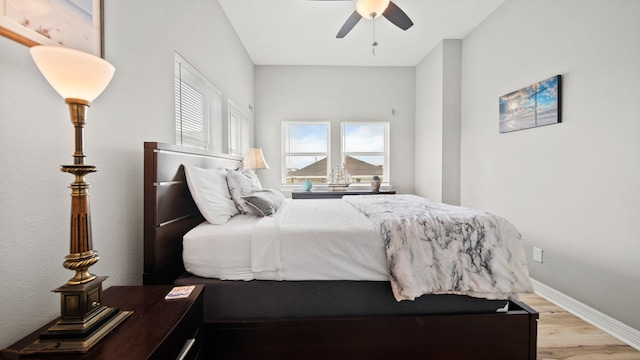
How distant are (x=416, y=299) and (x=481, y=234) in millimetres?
549

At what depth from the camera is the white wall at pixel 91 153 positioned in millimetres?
829

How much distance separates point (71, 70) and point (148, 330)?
83 cm

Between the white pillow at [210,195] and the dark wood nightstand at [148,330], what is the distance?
0.53m

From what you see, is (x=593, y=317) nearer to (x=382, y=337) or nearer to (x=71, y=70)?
(x=382, y=337)

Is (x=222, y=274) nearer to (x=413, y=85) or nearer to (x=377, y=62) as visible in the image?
(x=377, y=62)

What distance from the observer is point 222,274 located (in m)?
1.39

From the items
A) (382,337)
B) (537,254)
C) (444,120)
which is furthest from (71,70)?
(444,120)

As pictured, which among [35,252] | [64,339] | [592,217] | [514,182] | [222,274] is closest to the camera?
[64,339]

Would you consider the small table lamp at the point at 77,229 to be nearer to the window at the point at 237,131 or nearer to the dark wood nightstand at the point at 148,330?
the dark wood nightstand at the point at 148,330

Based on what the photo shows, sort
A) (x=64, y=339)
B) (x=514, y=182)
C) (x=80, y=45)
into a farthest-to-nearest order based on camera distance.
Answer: (x=514, y=182), (x=80, y=45), (x=64, y=339)

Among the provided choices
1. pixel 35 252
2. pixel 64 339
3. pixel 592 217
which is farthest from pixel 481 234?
pixel 35 252

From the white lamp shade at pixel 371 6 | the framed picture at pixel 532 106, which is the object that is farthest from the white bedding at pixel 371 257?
the white lamp shade at pixel 371 6

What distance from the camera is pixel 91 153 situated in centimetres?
113

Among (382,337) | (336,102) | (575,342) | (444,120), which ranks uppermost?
(336,102)
